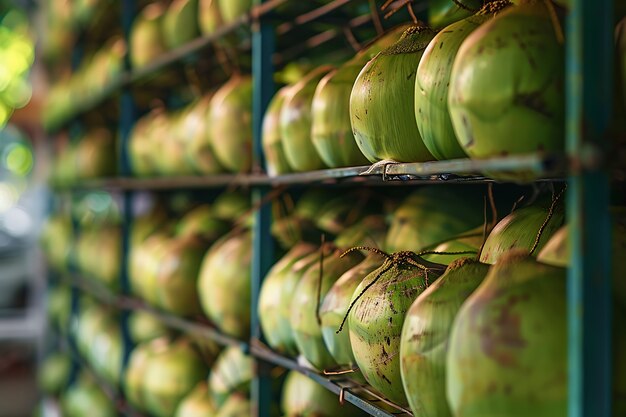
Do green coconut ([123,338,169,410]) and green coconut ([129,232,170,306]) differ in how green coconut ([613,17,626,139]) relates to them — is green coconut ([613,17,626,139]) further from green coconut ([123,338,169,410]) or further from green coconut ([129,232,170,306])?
green coconut ([123,338,169,410])

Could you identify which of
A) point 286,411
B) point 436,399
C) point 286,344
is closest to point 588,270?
point 436,399

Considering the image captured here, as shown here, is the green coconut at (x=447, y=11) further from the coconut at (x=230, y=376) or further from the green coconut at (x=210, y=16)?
the coconut at (x=230, y=376)

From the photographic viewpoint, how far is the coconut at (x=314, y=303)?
157 centimetres

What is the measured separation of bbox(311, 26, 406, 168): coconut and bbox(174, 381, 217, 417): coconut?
0.98 meters

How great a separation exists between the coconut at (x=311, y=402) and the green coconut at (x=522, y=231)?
618mm

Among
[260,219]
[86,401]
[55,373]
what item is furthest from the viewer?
[55,373]

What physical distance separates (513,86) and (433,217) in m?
0.61

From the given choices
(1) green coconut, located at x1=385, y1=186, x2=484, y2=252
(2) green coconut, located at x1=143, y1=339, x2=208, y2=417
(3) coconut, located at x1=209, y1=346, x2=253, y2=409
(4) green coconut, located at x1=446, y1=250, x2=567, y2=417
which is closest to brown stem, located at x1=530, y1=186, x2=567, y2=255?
(4) green coconut, located at x1=446, y1=250, x2=567, y2=417

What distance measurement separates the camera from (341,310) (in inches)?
57.4

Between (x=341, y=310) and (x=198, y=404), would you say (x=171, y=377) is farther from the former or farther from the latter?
(x=341, y=310)

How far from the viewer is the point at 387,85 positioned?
130 cm

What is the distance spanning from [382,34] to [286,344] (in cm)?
71

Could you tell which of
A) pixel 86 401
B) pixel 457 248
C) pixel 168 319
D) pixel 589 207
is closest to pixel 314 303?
pixel 457 248

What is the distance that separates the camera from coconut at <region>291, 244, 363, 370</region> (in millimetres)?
1572
